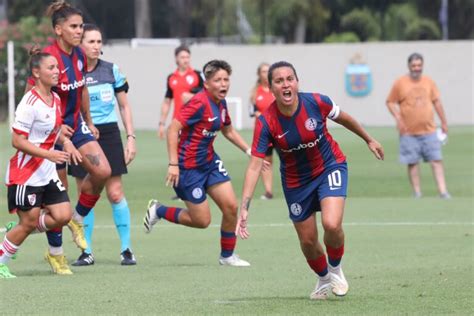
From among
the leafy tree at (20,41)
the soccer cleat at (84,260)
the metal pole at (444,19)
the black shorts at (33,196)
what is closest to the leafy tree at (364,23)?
the metal pole at (444,19)

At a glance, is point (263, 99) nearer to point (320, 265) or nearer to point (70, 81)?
point (70, 81)

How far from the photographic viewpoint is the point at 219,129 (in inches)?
462

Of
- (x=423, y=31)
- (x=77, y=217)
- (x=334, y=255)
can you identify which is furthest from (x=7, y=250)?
(x=423, y=31)

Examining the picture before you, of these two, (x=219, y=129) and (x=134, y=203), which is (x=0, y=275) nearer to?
(x=219, y=129)

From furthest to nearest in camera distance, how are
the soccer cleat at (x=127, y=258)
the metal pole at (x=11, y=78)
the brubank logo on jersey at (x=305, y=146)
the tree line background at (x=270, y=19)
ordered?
the tree line background at (x=270, y=19) → the metal pole at (x=11, y=78) → the soccer cleat at (x=127, y=258) → the brubank logo on jersey at (x=305, y=146)

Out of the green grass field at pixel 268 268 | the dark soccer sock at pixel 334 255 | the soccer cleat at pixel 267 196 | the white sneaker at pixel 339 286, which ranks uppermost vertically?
the dark soccer sock at pixel 334 255

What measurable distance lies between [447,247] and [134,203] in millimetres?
6779

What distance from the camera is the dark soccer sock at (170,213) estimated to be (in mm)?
11977

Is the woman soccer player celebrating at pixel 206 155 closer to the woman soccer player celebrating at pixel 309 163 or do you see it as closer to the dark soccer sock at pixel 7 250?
the dark soccer sock at pixel 7 250

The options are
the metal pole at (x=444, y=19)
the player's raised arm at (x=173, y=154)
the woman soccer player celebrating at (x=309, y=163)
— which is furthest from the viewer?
the metal pole at (x=444, y=19)

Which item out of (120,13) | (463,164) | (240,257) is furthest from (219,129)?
(120,13)

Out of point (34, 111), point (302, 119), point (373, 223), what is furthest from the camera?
point (373, 223)

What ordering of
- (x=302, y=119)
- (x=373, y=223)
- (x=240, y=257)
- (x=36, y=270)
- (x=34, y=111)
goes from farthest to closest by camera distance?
(x=373, y=223), (x=240, y=257), (x=36, y=270), (x=34, y=111), (x=302, y=119)

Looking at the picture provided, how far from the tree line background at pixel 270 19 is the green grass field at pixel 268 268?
22825 mm
